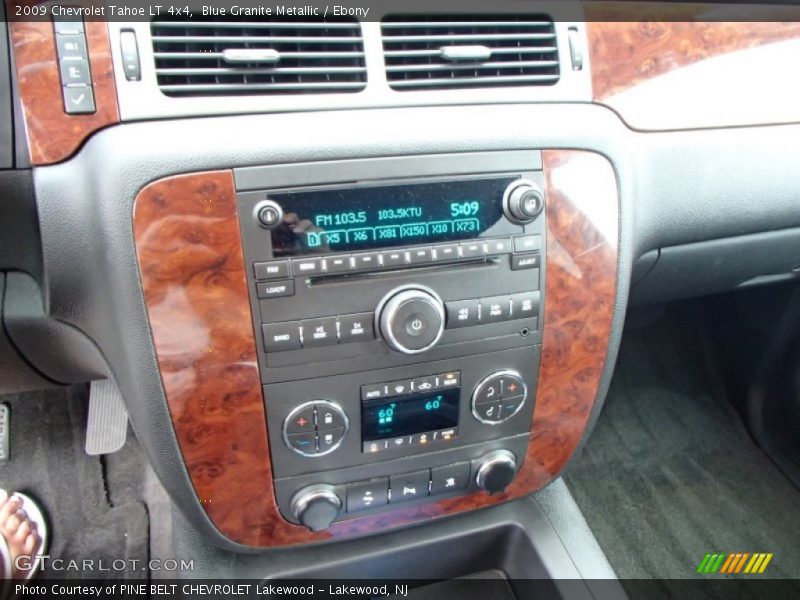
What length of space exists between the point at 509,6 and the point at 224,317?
0.54 metres

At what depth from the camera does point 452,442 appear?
37.7 inches

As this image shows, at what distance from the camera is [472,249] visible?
2.75 ft

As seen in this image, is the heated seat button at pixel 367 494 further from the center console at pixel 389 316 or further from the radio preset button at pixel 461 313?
the radio preset button at pixel 461 313

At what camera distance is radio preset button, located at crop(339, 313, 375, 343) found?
81 cm

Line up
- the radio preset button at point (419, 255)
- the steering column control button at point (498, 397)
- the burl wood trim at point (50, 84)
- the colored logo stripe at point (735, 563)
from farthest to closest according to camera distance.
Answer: the colored logo stripe at point (735, 563)
the steering column control button at point (498, 397)
the radio preset button at point (419, 255)
the burl wood trim at point (50, 84)

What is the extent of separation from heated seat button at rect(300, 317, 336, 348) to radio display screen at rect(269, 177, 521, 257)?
0.29 feet

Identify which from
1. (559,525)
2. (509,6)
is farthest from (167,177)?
(559,525)

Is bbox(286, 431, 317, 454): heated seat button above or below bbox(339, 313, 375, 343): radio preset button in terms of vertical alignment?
below

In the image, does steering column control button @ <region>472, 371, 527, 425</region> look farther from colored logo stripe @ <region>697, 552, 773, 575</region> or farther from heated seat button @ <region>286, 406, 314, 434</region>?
colored logo stripe @ <region>697, 552, 773, 575</region>

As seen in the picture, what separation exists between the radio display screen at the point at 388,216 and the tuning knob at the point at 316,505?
Result: 36cm

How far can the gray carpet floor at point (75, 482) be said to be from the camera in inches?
58.4

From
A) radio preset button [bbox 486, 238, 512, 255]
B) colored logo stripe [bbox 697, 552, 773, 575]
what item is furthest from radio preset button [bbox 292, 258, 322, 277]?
colored logo stripe [bbox 697, 552, 773, 575]

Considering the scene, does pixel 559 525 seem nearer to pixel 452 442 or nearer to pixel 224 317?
pixel 452 442

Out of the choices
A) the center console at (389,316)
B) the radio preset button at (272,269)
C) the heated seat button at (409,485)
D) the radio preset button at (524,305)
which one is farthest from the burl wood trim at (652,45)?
the heated seat button at (409,485)
